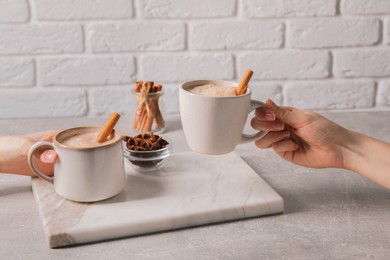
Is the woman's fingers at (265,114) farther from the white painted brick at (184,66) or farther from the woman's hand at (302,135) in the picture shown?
the white painted brick at (184,66)

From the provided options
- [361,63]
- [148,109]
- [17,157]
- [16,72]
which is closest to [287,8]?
[361,63]

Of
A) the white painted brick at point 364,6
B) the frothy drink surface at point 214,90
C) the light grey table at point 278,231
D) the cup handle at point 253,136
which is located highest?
the white painted brick at point 364,6

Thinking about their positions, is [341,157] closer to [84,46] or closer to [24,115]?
[84,46]

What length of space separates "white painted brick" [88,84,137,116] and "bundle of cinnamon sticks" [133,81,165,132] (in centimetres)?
28

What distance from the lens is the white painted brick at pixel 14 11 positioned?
1.41m

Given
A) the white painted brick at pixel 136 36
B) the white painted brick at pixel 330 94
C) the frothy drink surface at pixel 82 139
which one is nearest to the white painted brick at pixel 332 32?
the white painted brick at pixel 330 94

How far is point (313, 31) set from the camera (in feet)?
4.90

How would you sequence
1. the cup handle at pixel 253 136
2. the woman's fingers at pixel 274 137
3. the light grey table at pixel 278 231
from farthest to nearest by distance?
the woman's fingers at pixel 274 137 → the cup handle at pixel 253 136 → the light grey table at pixel 278 231

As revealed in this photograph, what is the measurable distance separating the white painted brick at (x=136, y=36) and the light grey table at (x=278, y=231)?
1.88 feet

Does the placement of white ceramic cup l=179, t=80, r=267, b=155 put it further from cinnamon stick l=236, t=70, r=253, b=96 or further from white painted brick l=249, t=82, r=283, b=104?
white painted brick l=249, t=82, r=283, b=104

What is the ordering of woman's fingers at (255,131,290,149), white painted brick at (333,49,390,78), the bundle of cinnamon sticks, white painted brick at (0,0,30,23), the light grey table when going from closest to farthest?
the light grey table < woman's fingers at (255,131,290,149) < the bundle of cinnamon sticks < white painted brick at (0,0,30,23) < white painted brick at (333,49,390,78)

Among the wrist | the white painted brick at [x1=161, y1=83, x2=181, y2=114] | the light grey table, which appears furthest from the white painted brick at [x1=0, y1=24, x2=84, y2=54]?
the wrist

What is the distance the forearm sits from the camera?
0.87 m

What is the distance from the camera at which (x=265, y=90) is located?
1.53 metres
